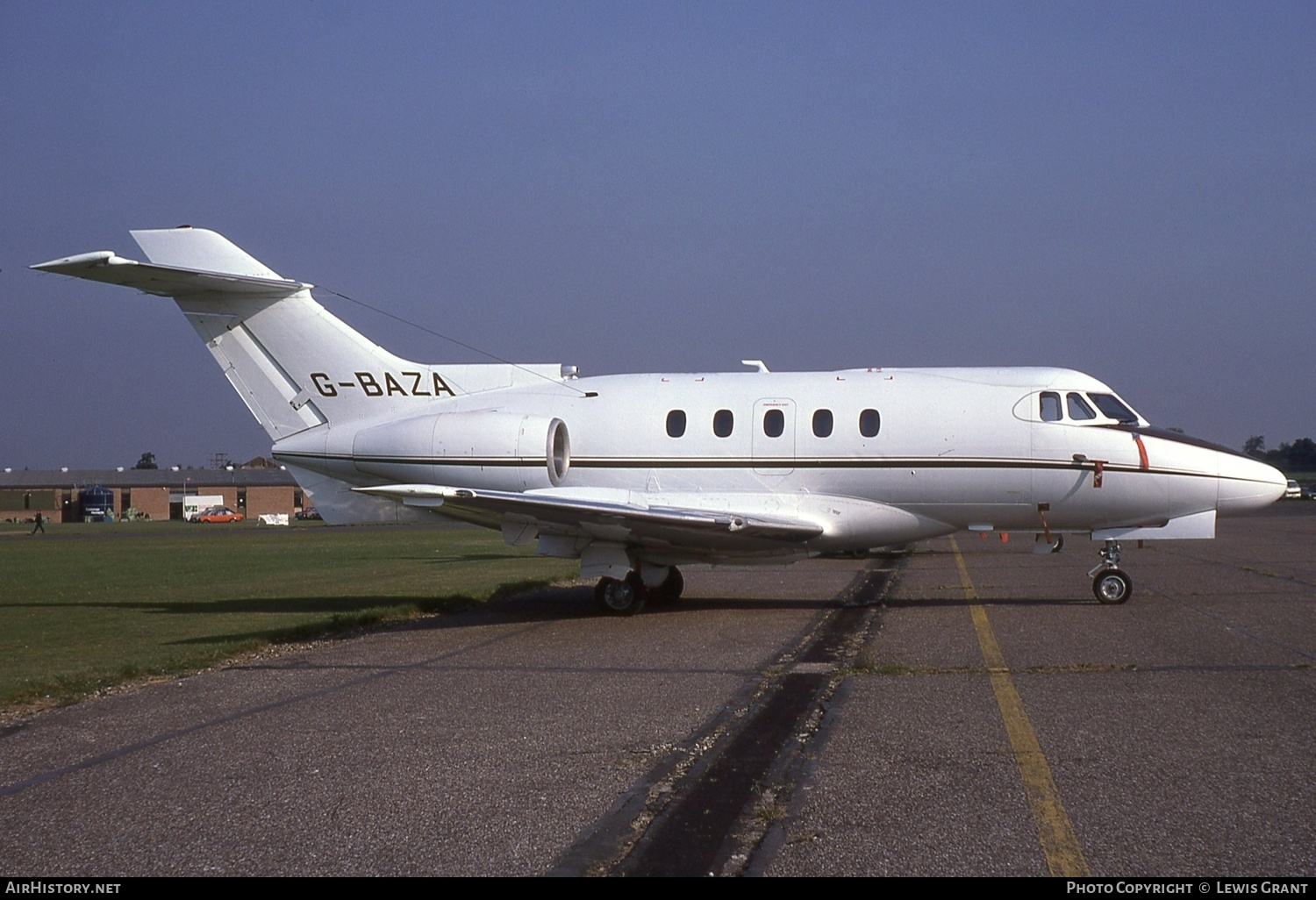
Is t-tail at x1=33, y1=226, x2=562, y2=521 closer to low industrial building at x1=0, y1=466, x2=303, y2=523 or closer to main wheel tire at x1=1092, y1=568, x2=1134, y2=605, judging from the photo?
main wheel tire at x1=1092, y1=568, x2=1134, y2=605

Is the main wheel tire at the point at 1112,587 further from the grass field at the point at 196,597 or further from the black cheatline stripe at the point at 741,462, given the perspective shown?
the grass field at the point at 196,597

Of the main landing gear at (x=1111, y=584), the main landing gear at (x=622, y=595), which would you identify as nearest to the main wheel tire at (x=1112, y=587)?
the main landing gear at (x=1111, y=584)

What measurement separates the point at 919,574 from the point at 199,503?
10460cm

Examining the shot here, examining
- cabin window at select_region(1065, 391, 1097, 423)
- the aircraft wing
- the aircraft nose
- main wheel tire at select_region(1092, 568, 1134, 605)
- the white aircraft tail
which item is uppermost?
the white aircraft tail

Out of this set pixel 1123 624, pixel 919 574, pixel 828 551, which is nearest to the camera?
pixel 1123 624

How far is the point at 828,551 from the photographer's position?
17859mm

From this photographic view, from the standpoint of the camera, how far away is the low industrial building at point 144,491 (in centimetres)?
12481

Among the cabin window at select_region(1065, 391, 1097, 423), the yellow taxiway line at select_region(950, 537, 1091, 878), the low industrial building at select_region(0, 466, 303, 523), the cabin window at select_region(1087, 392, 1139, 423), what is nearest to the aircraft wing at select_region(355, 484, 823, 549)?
the cabin window at select_region(1065, 391, 1097, 423)

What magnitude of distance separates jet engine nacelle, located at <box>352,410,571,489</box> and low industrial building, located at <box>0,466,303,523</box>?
109 meters

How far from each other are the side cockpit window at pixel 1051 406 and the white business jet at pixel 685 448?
0.02m

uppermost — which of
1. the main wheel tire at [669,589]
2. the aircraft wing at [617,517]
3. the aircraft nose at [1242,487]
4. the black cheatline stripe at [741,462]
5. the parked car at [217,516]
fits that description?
the black cheatline stripe at [741,462]

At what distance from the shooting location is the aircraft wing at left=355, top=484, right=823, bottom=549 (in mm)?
14938

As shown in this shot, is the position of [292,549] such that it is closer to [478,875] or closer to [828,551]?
[828,551]
